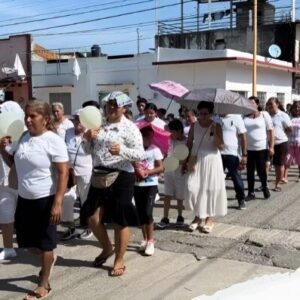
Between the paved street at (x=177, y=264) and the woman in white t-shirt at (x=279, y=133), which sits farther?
the woman in white t-shirt at (x=279, y=133)

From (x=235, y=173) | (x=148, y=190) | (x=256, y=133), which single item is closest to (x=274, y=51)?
(x=256, y=133)

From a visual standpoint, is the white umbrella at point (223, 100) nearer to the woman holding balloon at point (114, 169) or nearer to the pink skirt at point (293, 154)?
the woman holding balloon at point (114, 169)

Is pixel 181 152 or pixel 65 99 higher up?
pixel 65 99

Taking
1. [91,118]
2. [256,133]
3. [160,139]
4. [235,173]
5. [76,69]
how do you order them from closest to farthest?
[91,118], [160,139], [235,173], [256,133], [76,69]

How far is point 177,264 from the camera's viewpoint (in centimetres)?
551

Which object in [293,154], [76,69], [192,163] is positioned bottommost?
[293,154]

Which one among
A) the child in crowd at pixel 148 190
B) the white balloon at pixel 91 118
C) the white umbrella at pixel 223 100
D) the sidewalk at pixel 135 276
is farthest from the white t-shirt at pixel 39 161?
the white umbrella at pixel 223 100

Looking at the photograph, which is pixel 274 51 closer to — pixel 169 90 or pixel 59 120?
pixel 169 90

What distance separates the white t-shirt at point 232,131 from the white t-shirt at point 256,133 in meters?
0.43

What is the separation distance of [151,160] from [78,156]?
39.2 inches

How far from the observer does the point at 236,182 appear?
326 inches

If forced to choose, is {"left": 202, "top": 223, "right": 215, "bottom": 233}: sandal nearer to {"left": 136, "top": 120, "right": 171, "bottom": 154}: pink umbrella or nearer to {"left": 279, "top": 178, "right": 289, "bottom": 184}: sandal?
{"left": 136, "top": 120, "right": 171, "bottom": 154}: pink umbrella

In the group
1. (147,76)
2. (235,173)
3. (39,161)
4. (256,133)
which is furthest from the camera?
(147,76)

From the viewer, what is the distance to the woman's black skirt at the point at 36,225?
4402 millimetres
